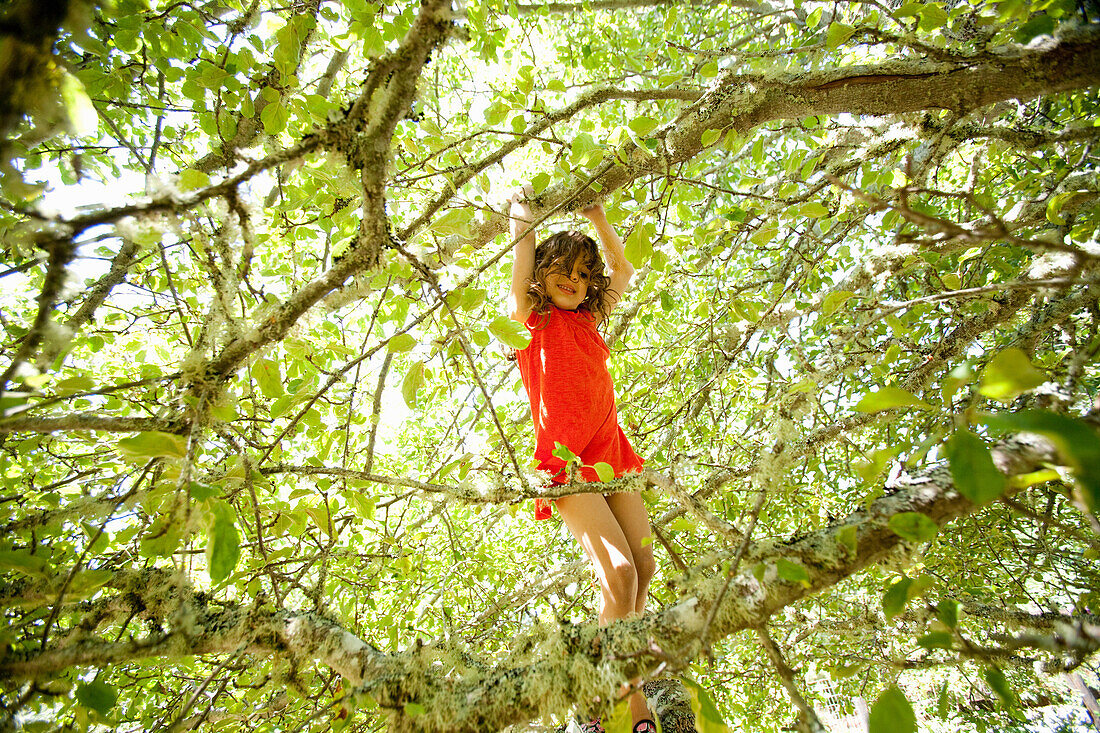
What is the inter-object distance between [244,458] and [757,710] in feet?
13.2

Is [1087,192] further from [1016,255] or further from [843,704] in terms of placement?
[843,704]

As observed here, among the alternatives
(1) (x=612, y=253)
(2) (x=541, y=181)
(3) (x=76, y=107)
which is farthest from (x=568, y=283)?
(3) (x=76, y=107)

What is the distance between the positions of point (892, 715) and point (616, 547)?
43.4 inches

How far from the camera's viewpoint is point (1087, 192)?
5.63ft

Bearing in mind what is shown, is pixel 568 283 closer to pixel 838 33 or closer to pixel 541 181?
pixel 541 181

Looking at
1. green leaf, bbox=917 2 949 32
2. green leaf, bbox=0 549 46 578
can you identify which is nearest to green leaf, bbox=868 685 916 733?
green leaf, bbox=0 549 46 578

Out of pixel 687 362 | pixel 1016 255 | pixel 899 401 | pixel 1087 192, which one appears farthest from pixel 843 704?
pixel 899 401

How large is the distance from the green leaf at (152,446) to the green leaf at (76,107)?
461 millimetres

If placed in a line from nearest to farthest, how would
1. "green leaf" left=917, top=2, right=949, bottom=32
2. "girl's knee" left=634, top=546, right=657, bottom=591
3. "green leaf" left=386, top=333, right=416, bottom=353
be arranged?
"green leaf" left=386, top=333, right=416, bottom=353, "green leaf" left=917, top=2, right=949, bottom=32, "girl's knee" left=634, top=546, right=657, bottom=591

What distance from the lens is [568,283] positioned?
2.26 m

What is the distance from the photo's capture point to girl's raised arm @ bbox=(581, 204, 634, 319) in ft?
6.63

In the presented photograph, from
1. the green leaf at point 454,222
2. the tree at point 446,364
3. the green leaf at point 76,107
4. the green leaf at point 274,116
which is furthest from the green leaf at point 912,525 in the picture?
the green leaf at point 274,116

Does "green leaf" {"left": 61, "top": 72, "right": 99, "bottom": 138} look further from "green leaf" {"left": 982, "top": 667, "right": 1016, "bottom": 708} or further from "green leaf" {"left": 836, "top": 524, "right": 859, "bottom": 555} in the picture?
"green leaf" {"left": 982, "top": 667, "right": 1016, "bottom": 708}

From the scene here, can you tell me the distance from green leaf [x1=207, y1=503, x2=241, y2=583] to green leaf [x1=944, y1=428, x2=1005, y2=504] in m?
1.17
